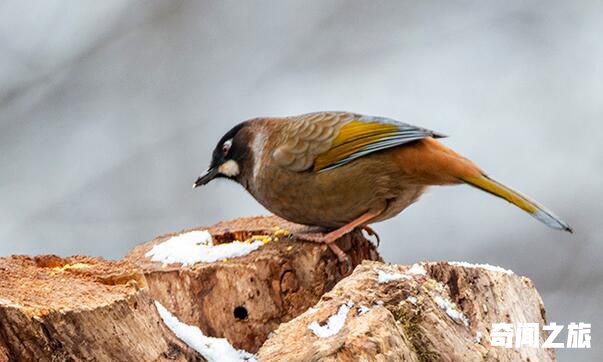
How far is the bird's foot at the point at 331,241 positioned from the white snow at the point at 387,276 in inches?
39.8

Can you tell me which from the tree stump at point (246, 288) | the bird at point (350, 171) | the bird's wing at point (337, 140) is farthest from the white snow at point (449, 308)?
the bird's wing at point (337, 140)

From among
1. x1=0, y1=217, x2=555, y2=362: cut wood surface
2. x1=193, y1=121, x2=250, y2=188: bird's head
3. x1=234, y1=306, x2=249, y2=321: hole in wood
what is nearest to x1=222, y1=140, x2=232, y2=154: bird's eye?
x1=193, y1=121, x2=250, y2=188: bird's head

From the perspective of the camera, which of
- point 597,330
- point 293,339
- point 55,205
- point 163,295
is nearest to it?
point 293,339

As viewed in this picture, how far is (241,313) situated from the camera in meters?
4.91

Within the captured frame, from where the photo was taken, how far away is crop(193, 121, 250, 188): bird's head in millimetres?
5680

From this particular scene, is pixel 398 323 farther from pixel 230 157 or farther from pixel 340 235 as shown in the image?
pixel 230 157

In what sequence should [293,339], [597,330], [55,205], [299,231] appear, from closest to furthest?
[293,339] → [299,231] → [597,330] → [55,205]

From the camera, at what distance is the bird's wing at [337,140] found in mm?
5433

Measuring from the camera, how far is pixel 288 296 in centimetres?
498

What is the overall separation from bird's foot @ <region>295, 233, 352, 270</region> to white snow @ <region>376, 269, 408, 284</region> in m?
1.01

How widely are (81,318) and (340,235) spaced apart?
1.62 meters

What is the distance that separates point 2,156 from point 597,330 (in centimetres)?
311

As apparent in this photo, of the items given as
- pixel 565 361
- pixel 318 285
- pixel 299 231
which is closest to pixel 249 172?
pixel 299 231

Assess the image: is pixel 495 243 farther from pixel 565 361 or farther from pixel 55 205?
pixel 55 205
